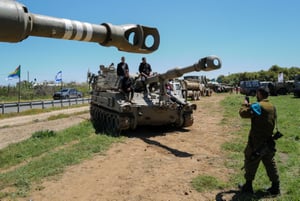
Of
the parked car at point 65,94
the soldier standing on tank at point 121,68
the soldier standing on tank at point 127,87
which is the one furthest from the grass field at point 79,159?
the parked car at point 65,94

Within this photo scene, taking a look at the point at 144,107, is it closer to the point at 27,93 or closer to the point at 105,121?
the point at 105,121

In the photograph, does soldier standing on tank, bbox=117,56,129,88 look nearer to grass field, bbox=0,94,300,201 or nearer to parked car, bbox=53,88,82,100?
grass field, bbox=0,94,300,201

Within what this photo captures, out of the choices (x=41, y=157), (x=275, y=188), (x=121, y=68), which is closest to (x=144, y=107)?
(x=121, y=68)

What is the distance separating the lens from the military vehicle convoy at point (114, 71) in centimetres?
195

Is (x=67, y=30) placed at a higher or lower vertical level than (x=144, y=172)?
higher

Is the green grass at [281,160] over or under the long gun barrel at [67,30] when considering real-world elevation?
under

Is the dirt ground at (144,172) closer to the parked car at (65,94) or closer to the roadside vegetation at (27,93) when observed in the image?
the parked car at (65,94)

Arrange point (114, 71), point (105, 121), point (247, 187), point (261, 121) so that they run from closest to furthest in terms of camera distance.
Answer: point (261, 121)
point (247, 187)
point (105, 121)
point (114, 71)

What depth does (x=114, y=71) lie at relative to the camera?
1433 cm

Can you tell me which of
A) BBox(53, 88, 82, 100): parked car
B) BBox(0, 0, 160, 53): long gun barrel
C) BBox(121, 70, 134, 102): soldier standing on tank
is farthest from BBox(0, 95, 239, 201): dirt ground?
BBox(53, 88, 82, 100): parked car

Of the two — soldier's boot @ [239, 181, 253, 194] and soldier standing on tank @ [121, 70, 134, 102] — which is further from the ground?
soldier standing on tank @ [121, 70, 134, 102]

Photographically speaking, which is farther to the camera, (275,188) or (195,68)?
(195,68)

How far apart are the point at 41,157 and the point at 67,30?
7.16 meters

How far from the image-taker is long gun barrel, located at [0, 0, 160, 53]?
74.7 inches
